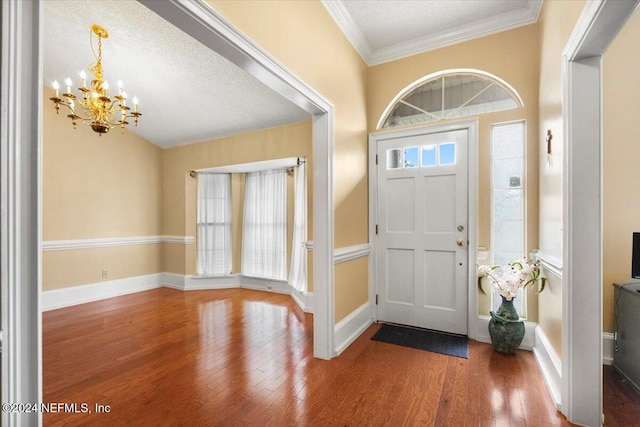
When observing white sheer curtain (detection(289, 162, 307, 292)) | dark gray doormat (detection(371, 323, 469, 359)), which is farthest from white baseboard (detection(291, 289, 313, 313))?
dark gray doormat (detection(371, 323, 469, 359))

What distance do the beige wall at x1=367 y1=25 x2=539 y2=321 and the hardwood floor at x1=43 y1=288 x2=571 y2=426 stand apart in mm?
960

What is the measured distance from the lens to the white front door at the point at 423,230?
2.93 m

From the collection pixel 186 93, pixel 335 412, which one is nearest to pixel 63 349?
pixel 335 412

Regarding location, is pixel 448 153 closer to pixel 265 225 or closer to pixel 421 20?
pixel 421 20

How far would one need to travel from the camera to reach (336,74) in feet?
8.84

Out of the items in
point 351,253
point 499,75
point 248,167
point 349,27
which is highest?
point 349,27

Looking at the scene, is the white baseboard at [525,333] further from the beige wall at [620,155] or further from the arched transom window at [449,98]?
the arched transom window at [449,98]

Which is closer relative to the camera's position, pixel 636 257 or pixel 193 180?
pixel 636 257

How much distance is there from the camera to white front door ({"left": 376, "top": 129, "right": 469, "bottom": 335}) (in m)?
2.93

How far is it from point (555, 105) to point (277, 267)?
13.2ft

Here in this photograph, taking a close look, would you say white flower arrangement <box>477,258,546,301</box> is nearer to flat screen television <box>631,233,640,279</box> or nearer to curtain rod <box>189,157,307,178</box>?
flat screen television <box>631,233,640,279</box>

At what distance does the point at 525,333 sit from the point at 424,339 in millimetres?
886

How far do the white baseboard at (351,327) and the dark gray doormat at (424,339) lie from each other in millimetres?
166

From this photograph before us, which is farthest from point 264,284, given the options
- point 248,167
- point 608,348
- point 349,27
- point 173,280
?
point 608,348
